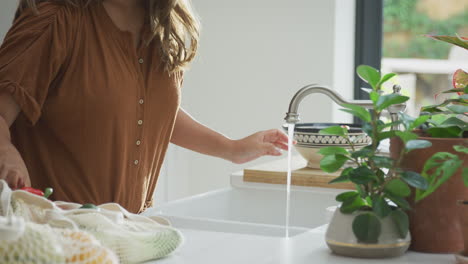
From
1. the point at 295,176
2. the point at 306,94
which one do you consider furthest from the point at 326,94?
the point at 295,176

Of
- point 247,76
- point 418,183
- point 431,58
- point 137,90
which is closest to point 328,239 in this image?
point 418,183

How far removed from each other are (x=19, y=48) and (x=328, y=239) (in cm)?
90

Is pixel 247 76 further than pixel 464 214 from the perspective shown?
Yes

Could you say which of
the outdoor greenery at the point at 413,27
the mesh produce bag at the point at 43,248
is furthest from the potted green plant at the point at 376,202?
the outdoor greenery at the point at 413,27

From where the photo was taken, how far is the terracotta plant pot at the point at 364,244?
3.45ft

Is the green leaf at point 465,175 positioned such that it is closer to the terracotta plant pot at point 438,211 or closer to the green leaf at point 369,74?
the terracotta plant pot at point 438,211

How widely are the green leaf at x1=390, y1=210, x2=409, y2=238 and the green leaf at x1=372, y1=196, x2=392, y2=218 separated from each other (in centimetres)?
2

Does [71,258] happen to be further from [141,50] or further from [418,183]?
[141,50]

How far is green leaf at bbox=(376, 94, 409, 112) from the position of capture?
42.3 inches

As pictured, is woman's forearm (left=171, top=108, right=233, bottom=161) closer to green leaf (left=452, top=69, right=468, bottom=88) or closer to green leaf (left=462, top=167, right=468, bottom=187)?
green leaf (left=452, top=69, right=468, bottom=88)

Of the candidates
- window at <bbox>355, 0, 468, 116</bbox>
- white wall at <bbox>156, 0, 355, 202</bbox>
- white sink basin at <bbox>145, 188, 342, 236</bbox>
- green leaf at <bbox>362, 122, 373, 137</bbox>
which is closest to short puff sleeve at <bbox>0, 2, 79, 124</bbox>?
white sink basin at <bbox>145, 188, 342, 236</bbox>

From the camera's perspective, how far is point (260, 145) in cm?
198

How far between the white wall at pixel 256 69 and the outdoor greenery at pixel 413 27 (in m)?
0.30

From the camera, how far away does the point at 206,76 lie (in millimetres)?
3967
